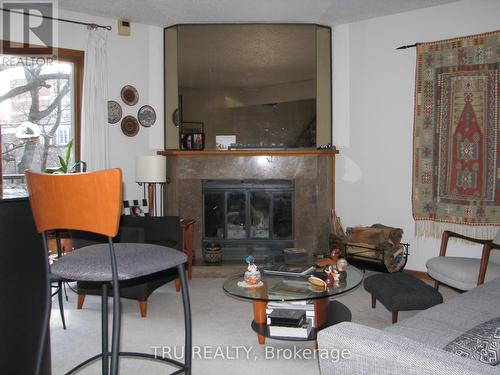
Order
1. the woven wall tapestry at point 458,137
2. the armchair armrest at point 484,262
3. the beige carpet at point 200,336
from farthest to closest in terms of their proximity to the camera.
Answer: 1. the woven wall tapestry at point 458,137
2. the armchair armrest at point 484,262
3. the beige carpet at point 200,336

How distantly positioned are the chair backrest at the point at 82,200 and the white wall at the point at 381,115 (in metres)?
3.93

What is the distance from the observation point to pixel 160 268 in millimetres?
1661

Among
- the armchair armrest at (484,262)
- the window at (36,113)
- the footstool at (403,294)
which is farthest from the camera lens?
the window at (36,113)

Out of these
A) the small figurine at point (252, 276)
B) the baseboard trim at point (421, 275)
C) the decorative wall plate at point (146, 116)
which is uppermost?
the decorative wall plate at point (146, 116)

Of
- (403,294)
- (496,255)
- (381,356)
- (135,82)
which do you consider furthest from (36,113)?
(381,356)

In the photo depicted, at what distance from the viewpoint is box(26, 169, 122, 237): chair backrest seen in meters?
1.50

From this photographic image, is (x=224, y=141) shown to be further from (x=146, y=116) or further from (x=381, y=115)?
(x=381, y=115)

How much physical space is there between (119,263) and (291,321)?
1.41 m

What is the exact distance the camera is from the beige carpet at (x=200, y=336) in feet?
8.75

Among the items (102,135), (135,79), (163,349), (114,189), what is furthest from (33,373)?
(135,79)

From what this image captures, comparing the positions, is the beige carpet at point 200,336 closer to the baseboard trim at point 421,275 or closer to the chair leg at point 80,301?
the chair leg at point 80,301

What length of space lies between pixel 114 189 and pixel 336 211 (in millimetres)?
4119

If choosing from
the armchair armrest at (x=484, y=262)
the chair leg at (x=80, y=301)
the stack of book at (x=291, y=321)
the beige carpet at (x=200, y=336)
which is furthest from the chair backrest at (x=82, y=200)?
the armchair armrest at (x=484, y=262)

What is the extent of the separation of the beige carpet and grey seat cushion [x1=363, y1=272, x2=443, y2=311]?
1.00ft
